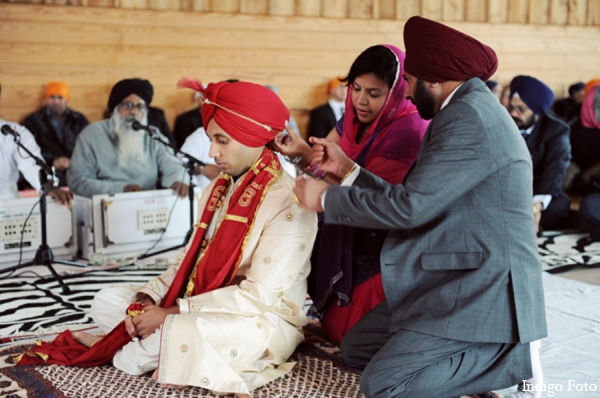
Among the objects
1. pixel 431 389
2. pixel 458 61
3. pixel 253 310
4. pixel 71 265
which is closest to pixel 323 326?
pixel 253 310

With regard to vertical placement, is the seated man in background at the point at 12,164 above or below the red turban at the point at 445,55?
below

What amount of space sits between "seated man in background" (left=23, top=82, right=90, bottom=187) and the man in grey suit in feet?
15.7

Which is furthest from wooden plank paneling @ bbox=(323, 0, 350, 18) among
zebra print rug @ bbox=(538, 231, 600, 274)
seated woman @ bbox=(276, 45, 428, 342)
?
seated woman @ bbox=(276, 45, 428, 342)

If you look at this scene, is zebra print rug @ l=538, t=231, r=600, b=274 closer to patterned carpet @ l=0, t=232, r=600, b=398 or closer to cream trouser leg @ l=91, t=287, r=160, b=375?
patterned carpet @ l=0, t=232, r=600, b=398

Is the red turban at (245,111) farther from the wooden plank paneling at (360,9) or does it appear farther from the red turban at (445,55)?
the wooden plank paneling at (360,9)

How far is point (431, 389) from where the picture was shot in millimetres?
2453

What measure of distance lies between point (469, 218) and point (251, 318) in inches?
35.4

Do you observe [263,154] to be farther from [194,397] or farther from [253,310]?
[194,397]

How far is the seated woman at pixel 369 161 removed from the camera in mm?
3023

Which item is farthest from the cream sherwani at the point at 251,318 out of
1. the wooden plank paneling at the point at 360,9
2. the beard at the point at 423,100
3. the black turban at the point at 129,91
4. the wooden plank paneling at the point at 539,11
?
the wooden plank paneling at the point at 539,11

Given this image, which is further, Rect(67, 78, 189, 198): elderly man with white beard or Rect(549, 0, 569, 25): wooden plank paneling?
Rect(549, 0, 569, 25): wooden plank paneling

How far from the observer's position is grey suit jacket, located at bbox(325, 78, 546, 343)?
228cm

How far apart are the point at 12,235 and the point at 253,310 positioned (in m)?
2.69

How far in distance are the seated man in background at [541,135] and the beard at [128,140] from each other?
306cm
